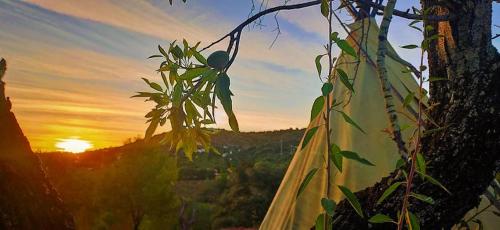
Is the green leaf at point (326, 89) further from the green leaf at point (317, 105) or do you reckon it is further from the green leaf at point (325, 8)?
the green leaf at point (325, 8)

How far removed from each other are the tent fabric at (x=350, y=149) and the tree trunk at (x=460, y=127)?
3.87ft

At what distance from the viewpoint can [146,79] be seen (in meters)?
1.81

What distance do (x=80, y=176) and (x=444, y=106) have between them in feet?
57.7

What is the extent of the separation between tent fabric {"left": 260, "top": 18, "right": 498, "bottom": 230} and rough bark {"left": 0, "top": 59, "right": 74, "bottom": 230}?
153 cm

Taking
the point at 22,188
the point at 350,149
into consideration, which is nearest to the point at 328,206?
the point at 22,188

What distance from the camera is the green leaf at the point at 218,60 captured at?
1088mm

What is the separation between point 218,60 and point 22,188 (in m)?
1.13

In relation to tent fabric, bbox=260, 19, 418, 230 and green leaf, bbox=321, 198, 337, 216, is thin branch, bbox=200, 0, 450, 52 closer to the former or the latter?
green leaf, bbox=321, 198, 337, 216

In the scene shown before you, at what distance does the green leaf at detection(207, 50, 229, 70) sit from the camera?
1.09 meters

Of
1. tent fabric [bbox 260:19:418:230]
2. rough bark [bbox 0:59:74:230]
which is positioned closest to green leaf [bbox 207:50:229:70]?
rough bark [bbox 0:59:74:230]

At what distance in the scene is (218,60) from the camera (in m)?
1.09

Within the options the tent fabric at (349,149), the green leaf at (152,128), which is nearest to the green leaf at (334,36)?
the green leaf at (152,128)

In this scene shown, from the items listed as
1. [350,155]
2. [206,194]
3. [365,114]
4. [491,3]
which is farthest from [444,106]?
[206,194]

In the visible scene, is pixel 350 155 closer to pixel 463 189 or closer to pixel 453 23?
pixel 463 189
